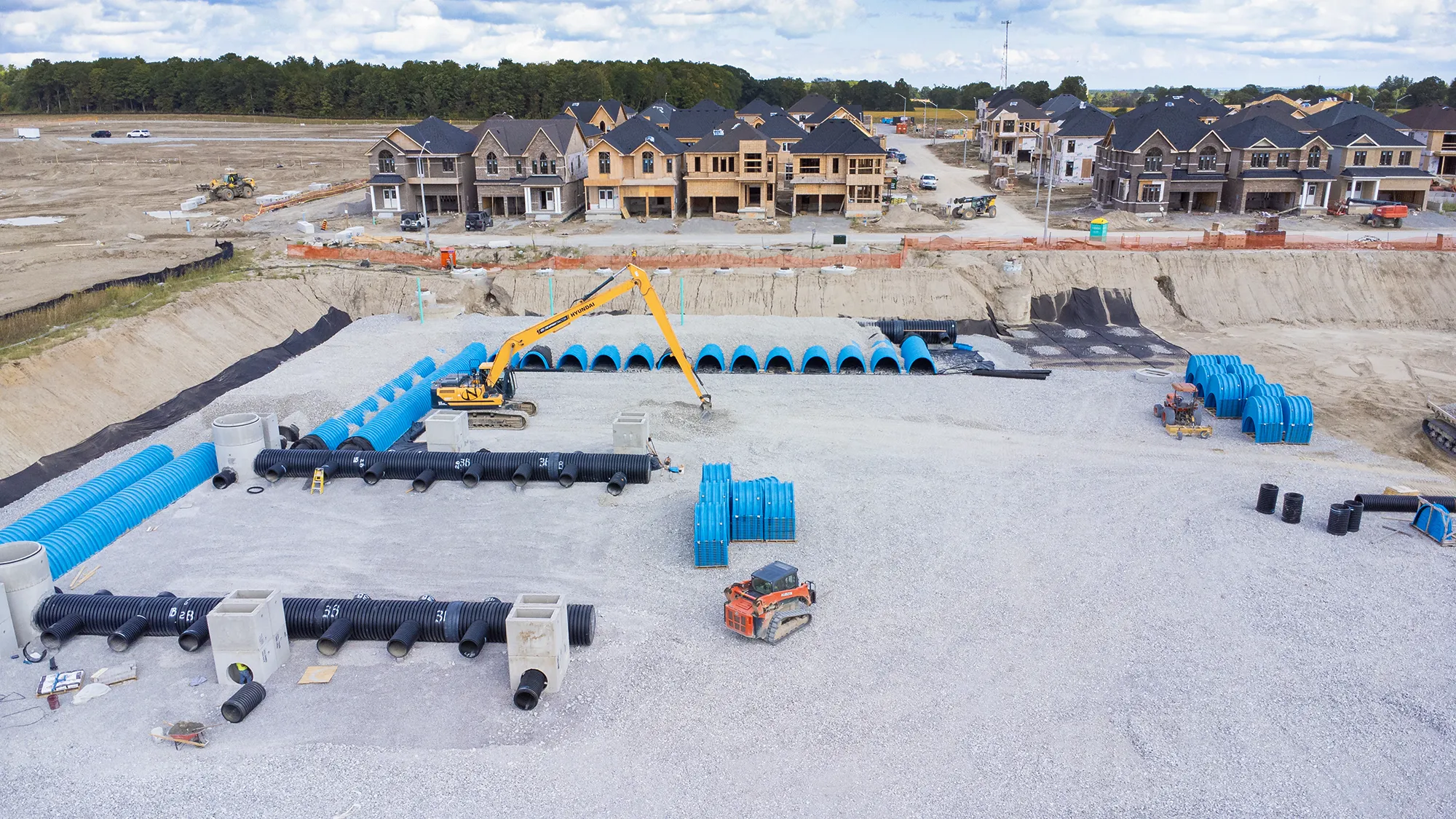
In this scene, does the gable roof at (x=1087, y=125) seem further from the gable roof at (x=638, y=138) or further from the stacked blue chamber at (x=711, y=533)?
the stacked blue chamber at (x=711, y=533)

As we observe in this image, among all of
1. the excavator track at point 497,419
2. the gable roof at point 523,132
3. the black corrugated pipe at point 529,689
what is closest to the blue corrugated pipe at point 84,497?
the excavator track at point 497,419

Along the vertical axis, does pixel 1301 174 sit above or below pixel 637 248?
above

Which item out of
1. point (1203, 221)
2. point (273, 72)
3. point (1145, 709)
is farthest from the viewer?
point (273, 72)

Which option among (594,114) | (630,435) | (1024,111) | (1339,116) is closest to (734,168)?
(594,114)

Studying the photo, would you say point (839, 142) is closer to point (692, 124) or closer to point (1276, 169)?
point (692, 124)

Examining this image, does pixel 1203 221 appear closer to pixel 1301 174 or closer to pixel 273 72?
pixel 1301 174

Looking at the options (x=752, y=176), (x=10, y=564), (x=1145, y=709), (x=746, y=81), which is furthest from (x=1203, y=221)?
(x=746, y=81)
